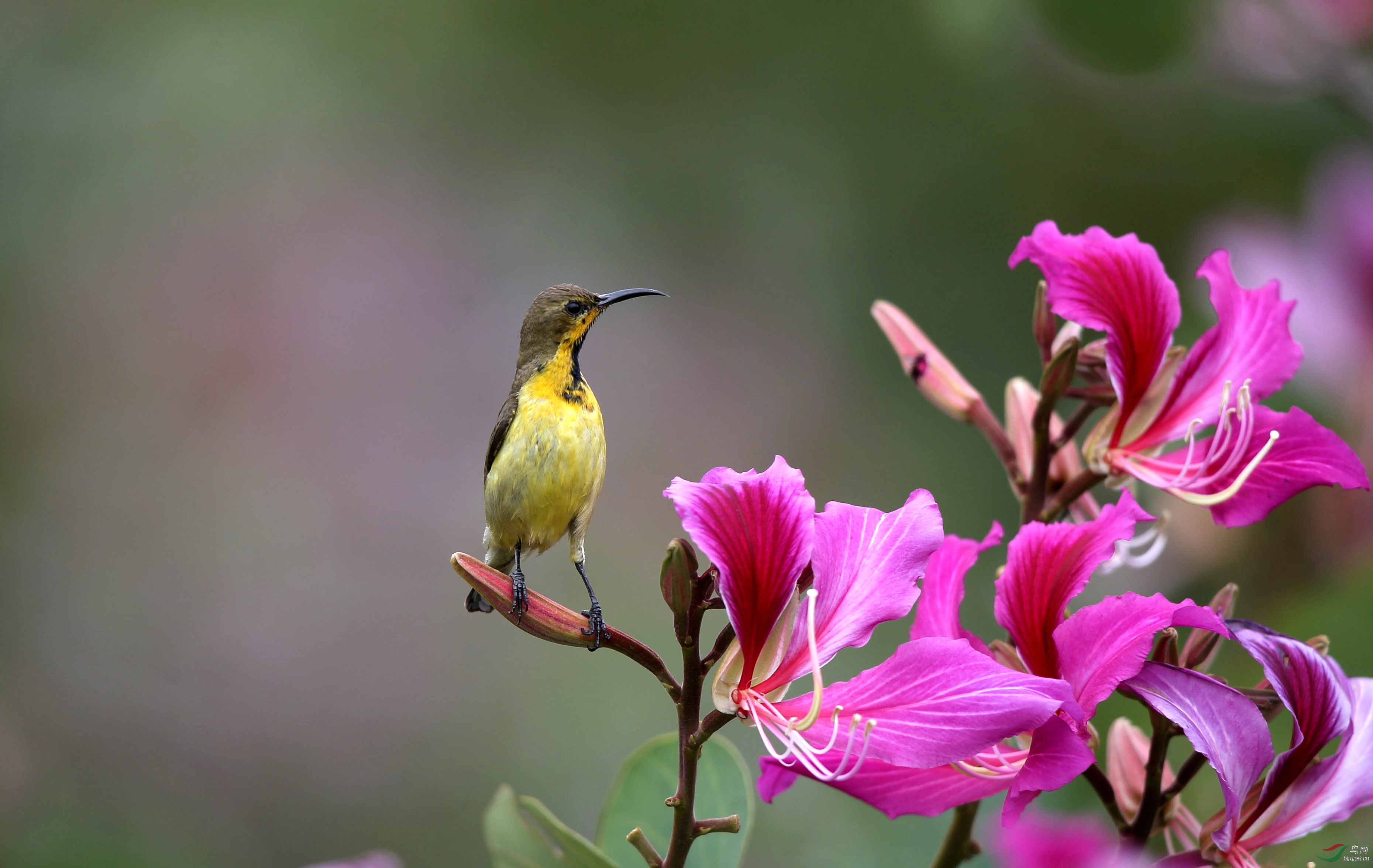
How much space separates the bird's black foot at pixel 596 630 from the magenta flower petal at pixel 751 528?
5cm

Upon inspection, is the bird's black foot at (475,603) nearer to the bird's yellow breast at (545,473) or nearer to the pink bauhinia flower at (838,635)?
the bird's yellow breast at (545,473)

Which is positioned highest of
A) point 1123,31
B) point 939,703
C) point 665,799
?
point 1123,31

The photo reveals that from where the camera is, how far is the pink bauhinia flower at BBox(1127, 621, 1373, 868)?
1.56 ft

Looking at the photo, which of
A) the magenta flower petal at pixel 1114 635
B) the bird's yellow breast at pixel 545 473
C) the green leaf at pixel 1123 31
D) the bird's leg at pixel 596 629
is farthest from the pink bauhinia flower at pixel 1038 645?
the green leaf at pixel 1123 31

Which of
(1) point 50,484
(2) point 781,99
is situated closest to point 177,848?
(1) point 50,484

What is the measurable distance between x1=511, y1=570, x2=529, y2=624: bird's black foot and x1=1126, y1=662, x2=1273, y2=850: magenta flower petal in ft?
0.83

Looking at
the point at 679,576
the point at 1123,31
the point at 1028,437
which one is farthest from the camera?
the point at 1123,31

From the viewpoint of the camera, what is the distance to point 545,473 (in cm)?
69

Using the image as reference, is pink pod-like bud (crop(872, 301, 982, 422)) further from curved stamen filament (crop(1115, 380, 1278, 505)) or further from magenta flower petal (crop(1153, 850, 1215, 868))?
magenta flower petal (crop(1153, 850, 1215, 868))

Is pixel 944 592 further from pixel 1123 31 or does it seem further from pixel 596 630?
pixel 1123 31

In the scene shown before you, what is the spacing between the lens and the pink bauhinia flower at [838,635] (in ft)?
1.53

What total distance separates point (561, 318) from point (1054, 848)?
0.43 meters

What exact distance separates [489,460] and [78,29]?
2.27 metres

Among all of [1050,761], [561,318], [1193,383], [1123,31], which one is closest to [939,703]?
[1050,761]
